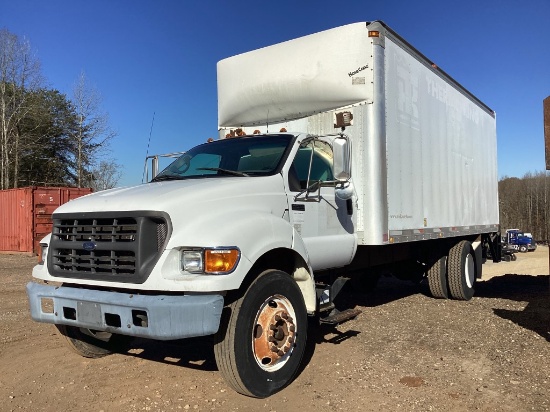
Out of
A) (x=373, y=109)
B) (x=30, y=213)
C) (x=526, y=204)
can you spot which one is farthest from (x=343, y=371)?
(x=526, y=204)

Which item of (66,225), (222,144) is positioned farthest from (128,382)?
(222,144)

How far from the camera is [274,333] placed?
12.9ft

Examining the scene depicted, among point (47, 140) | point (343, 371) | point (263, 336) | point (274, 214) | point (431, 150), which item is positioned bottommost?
point (343, 371)

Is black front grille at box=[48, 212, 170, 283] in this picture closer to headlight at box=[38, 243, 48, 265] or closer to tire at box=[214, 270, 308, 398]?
headlight at box=[38, 243, 48, 265]

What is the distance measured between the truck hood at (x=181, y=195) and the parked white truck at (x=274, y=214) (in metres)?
0.02

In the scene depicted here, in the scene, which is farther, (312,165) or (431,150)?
(431,150)

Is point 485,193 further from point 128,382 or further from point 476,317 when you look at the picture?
point 128,382

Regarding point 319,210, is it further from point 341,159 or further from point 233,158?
point 233,158

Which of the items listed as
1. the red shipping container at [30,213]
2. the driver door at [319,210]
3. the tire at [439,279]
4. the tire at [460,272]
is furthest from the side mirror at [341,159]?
the red shipping container at [30,213]

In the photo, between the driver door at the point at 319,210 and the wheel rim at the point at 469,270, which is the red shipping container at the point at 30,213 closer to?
the wheel rim at the point at 469,270

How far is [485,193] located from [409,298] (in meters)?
2.86

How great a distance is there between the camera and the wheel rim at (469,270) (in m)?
8.59

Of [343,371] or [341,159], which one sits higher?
[341,159]

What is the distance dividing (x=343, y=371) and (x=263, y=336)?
1162 mm
